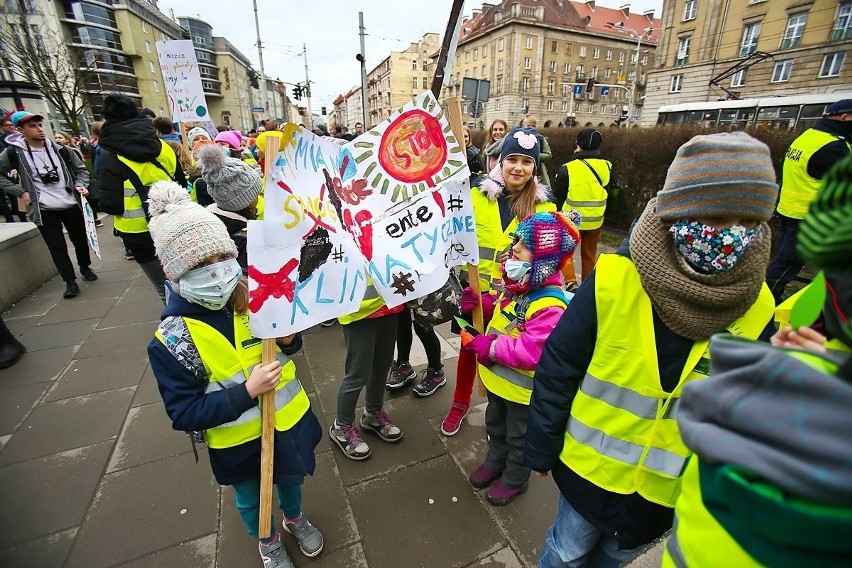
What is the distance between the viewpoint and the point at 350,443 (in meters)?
2.70

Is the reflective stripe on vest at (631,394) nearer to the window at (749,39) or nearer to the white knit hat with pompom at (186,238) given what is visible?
the white knit hat with pompom at (186,238)

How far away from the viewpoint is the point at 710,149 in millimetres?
1133

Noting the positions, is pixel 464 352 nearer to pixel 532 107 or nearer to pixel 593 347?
pixel 593 347

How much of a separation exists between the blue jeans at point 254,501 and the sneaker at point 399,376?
1428mm

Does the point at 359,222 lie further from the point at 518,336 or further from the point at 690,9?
the point at 690,9

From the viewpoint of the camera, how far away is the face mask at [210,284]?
5.23ft

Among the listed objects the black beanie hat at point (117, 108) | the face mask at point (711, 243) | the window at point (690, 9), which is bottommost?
the face mask at point (711, 243)

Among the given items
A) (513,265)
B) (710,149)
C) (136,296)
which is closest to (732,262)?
(710,149)

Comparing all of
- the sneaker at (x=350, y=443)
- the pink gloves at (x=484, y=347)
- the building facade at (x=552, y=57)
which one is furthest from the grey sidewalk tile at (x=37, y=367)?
the building facade at (x=552, y=57)

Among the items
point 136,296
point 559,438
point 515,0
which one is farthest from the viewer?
point 515,0

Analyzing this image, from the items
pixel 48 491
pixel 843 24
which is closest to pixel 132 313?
pixel 48 491

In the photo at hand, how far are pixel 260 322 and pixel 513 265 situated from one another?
1186 millimetres

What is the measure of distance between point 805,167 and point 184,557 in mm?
5786

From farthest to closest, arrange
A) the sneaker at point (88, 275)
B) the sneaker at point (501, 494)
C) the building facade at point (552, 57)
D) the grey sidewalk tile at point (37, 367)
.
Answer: the building facade at point (552, 57) → the sneaker at point (88, 275) → the grey sidewalk tile at point (37, 367) → the sneaker at point (501, 494)
